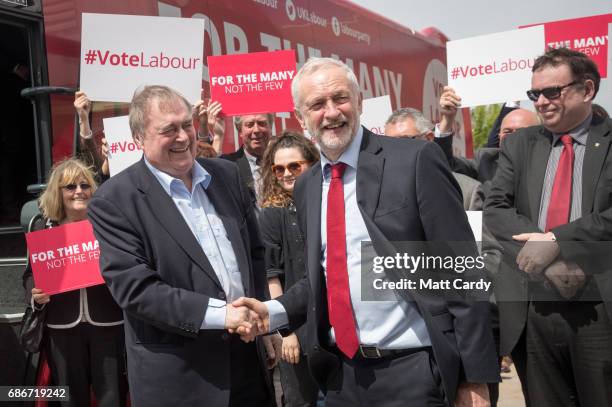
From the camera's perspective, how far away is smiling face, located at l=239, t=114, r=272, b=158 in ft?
16.8

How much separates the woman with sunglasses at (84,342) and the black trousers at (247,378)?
1.46 metres

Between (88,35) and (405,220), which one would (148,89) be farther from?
(88,35)

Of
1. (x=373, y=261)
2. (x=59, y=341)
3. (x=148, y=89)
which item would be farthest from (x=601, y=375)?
(x=59, y=341)

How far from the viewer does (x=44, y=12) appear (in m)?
4.24

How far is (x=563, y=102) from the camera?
10.8 ft

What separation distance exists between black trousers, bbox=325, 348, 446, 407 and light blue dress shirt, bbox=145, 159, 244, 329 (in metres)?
0.55

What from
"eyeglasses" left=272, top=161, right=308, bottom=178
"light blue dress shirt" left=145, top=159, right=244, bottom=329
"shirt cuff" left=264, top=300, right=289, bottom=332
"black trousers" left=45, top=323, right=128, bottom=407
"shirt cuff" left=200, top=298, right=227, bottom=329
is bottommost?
"black trousers" left=45, top=323, right=128, bottom=407

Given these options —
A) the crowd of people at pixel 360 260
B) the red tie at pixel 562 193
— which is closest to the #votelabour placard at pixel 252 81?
the crowd of people at pixel 360 260

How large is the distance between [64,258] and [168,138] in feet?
5.14

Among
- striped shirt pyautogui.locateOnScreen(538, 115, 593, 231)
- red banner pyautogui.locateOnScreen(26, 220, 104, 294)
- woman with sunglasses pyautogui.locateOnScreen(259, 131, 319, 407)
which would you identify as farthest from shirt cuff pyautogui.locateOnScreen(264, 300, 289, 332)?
red banner pyautogui.locateOnScreen(26, 220, 104, 294)

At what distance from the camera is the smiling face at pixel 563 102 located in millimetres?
3293

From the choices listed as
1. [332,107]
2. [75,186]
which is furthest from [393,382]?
[75,186]

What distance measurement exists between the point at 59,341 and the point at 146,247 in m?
1.72

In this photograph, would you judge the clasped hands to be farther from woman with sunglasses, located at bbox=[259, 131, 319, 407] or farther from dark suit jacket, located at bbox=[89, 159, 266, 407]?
dark suit jacket, located at bbox=[89, 159, 266, 407]
